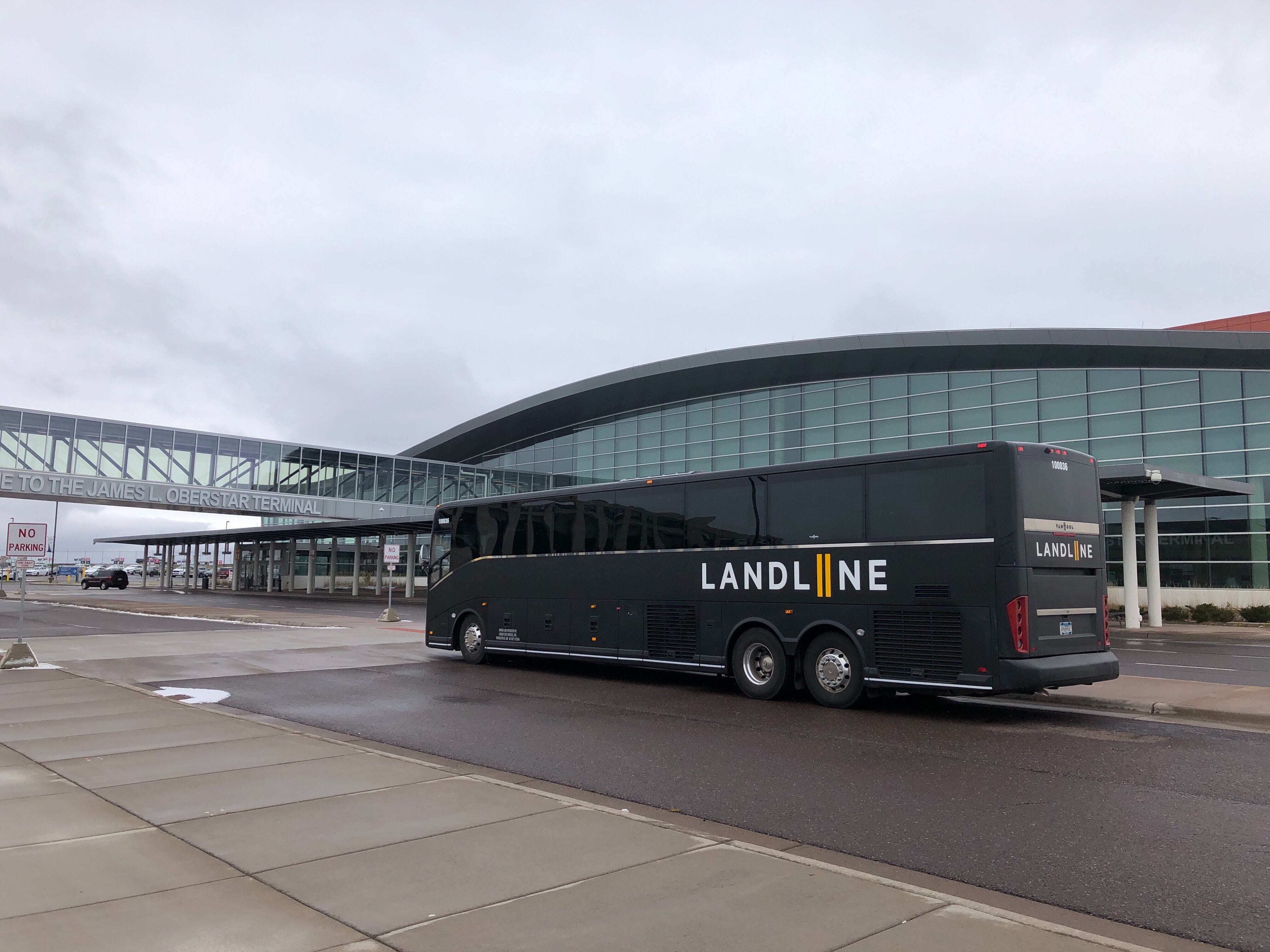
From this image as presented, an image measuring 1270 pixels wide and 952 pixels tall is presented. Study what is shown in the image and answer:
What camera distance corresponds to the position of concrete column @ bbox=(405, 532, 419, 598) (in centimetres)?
5594

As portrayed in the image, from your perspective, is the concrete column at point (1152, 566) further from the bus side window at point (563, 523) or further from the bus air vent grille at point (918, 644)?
the bus air vent grille at point (918, 644)

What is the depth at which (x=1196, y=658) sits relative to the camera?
1928 centimetres

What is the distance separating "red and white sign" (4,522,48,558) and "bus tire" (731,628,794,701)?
12.9 meters

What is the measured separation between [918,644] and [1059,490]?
2531mm

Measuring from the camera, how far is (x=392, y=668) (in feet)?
58.1

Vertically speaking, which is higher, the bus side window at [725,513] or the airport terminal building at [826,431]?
the airport terminal building at [826,431]

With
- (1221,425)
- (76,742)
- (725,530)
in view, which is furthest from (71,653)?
(1221,425)

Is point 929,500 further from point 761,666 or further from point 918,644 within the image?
point 761,666

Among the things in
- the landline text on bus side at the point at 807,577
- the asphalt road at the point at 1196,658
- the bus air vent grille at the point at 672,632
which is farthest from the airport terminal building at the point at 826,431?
the landline text on bus side at the point at 807,577

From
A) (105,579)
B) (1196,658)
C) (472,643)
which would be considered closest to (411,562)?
(105,579)

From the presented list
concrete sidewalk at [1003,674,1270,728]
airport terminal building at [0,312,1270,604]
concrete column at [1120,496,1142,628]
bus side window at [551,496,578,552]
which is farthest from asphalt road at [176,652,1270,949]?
airport terminal building at [0,312,1270,604]

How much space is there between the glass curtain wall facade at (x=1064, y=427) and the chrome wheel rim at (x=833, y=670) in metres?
17.3

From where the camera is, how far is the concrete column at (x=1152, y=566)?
31.1 metres

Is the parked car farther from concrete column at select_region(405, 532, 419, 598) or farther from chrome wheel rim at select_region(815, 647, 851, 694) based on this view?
chrome wheel rim at select_region(815, 647, 851, 694)
